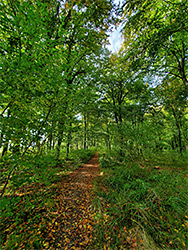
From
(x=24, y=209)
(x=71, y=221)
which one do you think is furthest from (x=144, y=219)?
(x=24, y=209)

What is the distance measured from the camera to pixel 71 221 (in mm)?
2762

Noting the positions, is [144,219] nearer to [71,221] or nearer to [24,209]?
[71,221]

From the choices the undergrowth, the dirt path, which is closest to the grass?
the dirt path

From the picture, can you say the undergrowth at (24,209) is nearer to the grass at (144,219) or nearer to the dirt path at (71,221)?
the dirt path at (71,221)

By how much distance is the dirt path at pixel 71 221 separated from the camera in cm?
222

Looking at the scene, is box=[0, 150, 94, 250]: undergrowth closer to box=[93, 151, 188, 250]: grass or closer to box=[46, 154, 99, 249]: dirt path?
box=[46, 154, 99, 249]: dirt path

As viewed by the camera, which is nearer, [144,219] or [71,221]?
[144,219]

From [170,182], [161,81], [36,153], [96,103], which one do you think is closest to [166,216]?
[170,182]

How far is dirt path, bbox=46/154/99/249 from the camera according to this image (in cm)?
222

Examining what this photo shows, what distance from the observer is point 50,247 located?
2.09 m

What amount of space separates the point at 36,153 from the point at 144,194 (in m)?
3.90

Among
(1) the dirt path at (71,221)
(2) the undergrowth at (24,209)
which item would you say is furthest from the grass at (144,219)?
(2) the undergrowth at (24,209)

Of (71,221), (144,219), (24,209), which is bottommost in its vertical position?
(71,221)

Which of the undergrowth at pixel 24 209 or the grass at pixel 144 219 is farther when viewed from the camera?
the grass at pixel 144 219
